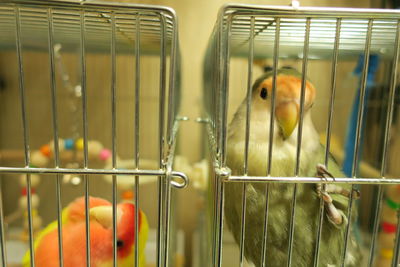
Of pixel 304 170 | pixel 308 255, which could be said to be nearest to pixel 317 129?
pixel 304 170

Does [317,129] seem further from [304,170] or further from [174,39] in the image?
[174,39]

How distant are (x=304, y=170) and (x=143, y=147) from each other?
697mm

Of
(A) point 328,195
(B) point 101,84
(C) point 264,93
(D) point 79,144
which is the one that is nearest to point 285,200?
(A) point 328,195

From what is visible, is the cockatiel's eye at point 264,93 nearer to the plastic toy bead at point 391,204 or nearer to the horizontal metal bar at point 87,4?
the horizontal metal bar at point 87,4

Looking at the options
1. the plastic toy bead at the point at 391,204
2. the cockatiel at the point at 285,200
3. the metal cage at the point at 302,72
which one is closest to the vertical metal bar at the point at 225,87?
the metal cage at the point at 302,72

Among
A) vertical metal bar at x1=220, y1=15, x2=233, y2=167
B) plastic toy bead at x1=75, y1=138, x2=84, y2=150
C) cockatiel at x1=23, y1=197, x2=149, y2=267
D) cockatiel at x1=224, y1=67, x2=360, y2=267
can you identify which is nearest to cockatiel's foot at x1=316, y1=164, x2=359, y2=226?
cockatiel at x1=224, y1=67, x2=360, y2=267

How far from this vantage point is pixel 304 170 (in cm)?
51

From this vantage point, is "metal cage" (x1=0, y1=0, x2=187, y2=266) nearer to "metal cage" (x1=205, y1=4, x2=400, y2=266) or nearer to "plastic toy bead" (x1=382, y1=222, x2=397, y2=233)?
"metal cage" (x1=205, y1=4, x2=400, y2=266)

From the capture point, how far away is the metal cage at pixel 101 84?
389 millimetres

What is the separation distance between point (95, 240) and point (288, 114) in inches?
13.0

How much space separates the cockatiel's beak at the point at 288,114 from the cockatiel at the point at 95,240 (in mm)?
258

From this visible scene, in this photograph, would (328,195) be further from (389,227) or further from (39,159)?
(39,159)

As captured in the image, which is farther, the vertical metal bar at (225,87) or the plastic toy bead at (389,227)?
the plastic toy bead at (389,227)

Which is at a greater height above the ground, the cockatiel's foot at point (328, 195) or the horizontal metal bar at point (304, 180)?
the horizontal metal bar at point (304, 180)
